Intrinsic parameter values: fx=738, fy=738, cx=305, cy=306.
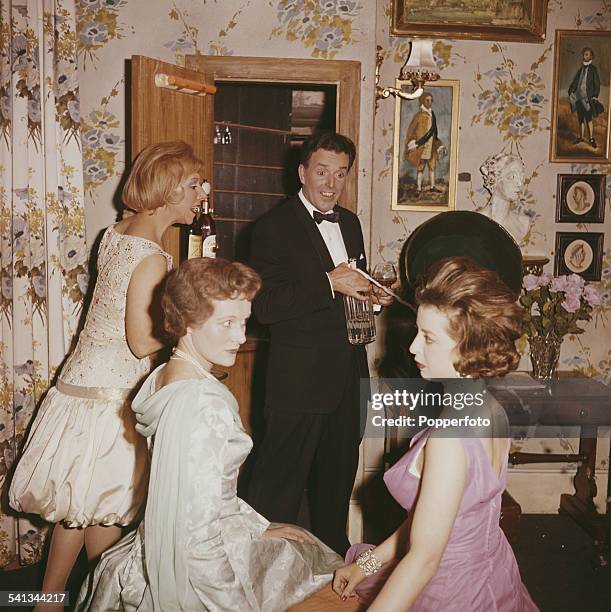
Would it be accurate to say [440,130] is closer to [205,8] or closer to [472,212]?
[472,212]

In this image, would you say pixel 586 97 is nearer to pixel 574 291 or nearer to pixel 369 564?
pixel 574 291

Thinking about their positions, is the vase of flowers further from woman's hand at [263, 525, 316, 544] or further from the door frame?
woman's hand at [263, 525, 316, 544]

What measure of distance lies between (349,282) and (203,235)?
67 cm

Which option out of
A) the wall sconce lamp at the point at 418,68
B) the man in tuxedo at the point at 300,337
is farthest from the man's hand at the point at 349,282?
the wall sconce lamp at the point at 418,68

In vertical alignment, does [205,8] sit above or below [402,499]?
above

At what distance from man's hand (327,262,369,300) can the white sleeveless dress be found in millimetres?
630

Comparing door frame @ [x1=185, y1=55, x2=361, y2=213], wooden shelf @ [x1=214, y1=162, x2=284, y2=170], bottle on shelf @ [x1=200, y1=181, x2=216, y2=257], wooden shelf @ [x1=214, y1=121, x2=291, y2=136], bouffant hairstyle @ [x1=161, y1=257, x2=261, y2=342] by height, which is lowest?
bouffant hairstyle @ [x1=161, y1=257, x2=261, y2=342]

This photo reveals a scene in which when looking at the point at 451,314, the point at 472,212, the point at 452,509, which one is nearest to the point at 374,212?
the point at 472,212

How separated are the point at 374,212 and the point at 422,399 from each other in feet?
3.32

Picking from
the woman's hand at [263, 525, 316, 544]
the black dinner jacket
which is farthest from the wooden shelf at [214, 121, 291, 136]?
the woman's hand at [263, 525, 316, 544]

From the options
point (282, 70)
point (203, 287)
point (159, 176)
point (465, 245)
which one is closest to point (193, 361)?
point (203, 287)

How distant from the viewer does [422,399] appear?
3.71 meters

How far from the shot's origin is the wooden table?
3248mm

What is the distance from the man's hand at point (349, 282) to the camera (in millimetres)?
2711
